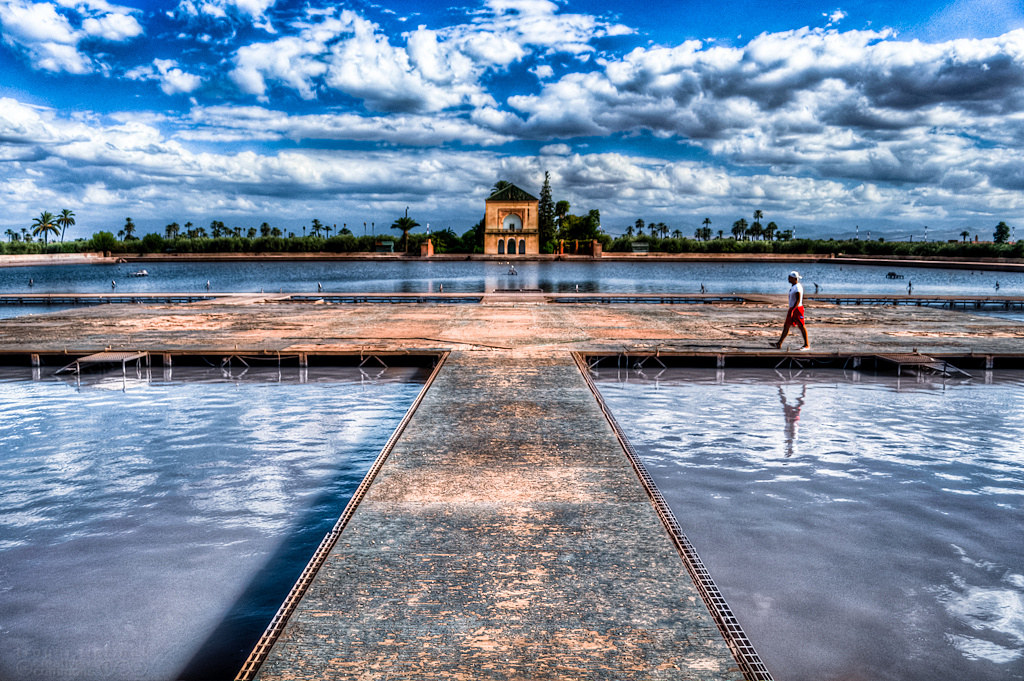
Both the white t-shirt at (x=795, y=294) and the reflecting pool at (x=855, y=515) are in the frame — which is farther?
the white t-shirt at (x=795, y=294)

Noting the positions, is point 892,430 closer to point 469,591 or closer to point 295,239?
point 469,591

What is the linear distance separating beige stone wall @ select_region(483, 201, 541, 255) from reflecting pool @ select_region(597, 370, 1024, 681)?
339 ft

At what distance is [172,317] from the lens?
23.2m

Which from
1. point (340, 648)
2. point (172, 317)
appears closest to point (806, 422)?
point (340, 648)

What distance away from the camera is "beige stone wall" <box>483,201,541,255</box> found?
115 meters

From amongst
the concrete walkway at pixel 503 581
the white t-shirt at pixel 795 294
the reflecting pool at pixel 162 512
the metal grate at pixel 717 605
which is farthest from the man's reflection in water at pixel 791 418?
the reflecting pool at pixel 162 512

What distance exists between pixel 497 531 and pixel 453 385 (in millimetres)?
5692

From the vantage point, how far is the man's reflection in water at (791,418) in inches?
406

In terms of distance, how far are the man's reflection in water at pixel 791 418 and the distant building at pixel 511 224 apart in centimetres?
10325

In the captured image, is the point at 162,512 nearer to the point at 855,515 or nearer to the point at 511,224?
the point at 855,515

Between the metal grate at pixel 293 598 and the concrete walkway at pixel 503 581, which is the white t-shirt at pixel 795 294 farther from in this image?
the metal grate at pixel 293 598

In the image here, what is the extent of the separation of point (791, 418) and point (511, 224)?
10797 cm

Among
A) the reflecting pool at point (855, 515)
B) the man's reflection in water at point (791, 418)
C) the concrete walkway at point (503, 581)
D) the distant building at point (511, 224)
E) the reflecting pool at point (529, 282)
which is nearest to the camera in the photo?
the concrete walkway at point (503, 581)

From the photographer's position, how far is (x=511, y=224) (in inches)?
4619
